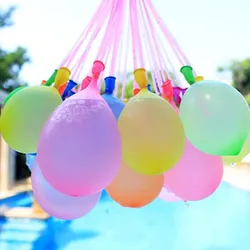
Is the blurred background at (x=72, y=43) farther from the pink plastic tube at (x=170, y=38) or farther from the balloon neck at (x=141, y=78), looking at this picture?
the balloon neck at (x=141, y=78)

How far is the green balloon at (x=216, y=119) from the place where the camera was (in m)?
0.63

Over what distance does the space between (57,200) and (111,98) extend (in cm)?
22

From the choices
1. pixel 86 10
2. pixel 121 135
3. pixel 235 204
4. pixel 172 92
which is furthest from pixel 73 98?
pixel 235 204

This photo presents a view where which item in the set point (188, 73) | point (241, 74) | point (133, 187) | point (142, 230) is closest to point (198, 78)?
point (188, 73)

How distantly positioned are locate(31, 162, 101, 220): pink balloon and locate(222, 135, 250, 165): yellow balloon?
259 millimetres

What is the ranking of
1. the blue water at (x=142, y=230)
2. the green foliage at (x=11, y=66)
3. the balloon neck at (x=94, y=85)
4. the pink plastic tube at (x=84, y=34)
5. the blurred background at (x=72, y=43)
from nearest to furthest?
the balloon neck at (x=94, y=85), the pink plastic tube at (x=84, y=34), the blurred background at (x=72, y=43), the blue water at (x=142, y=230), the green foliage at (x=11, y=66)

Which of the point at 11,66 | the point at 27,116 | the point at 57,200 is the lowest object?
the point at 11,66

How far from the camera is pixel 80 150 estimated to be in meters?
0.55

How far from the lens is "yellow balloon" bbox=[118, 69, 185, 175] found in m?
0.59

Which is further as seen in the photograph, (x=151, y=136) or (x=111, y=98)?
(x=111, y=98)

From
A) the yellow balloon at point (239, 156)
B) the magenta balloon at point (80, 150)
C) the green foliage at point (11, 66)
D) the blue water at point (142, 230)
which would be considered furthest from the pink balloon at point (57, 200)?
the green foliage at point (11, 66)

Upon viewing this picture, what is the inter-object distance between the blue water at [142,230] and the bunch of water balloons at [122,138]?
2.00 m

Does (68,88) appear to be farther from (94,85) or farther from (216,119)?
(216,119)

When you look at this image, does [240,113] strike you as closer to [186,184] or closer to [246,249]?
[186,184]
